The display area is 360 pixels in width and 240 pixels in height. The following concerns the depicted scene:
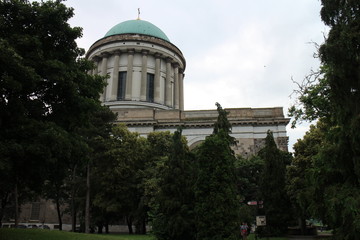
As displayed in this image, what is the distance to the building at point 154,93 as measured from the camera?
37125 millimetres

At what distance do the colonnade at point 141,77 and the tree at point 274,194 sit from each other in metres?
22.8

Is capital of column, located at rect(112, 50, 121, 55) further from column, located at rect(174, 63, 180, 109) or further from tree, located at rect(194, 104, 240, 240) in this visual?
tree, located at rect(194, 104, 240, 240)

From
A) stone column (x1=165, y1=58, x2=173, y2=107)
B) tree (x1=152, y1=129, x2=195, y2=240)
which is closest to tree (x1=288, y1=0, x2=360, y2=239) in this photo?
tree (x1=152, y1=129, x2=195, y2=240)

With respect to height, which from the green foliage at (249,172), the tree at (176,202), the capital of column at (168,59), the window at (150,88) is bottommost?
the tree at (176,202)

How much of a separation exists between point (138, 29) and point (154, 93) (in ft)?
34.5

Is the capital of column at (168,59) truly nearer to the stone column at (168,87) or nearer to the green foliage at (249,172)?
the stone column at (168,87)

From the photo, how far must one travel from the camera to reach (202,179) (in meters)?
16.8

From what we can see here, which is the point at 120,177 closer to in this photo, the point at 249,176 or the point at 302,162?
the point at 249,176

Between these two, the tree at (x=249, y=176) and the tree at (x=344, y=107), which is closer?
the tree at (x=344, y=107)

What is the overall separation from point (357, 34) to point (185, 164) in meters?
12.0

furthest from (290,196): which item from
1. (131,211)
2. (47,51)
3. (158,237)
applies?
(47,51)

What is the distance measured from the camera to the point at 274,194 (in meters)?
22.8

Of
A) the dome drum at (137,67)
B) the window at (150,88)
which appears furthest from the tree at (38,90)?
the window at (150,88)

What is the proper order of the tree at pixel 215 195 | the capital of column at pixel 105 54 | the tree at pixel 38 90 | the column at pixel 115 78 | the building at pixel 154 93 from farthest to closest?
the capital of column at pixel 105 54 → the column at pixel 115 78 → the building at pixel 154 93 → the tree at pixel 215 195 → the tree at pixel 38 90
